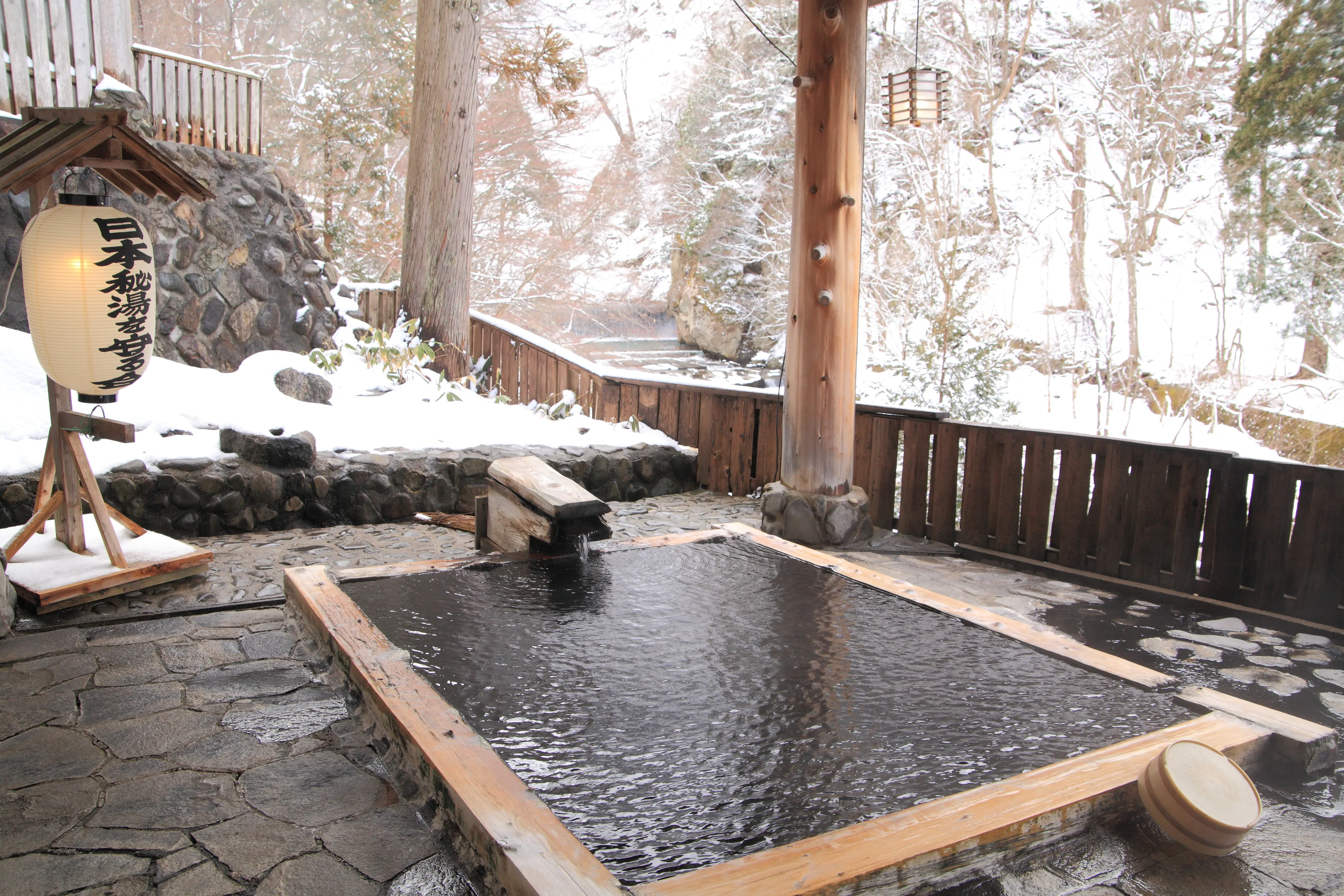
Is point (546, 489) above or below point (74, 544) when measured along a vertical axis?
above

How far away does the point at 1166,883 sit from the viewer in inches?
70.3

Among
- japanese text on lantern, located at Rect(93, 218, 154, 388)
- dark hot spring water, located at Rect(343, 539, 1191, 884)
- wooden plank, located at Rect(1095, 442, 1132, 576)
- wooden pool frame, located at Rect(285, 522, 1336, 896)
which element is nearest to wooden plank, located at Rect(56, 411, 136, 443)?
japanese text on lantern, located at Rect(93, 218, 154, 388)

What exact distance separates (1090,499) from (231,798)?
4.08 metres

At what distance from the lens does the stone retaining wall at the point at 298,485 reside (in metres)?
4.60

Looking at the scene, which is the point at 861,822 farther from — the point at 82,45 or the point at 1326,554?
the point at 82,45

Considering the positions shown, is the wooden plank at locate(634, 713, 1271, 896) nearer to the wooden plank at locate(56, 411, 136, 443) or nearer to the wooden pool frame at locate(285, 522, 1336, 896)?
the wooden pool frame at locate(285, 522, 1336, 896)

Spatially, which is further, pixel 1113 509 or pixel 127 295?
pixel 1113 509

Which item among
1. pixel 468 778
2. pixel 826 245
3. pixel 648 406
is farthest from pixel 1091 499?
pixel 468 778

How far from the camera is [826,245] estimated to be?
15.8ft

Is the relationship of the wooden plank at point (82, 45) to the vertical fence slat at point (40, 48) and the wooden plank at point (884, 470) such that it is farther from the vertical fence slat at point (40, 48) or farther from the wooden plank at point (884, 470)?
the wooden plank at point (884, 470)

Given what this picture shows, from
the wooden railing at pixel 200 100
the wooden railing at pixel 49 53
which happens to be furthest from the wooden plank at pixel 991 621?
the wooden railing at pixel 200 100

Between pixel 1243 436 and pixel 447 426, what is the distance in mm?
9778

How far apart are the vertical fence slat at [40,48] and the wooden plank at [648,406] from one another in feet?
16.2

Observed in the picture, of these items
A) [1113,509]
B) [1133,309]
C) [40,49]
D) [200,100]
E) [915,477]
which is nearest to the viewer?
[1113,509]
